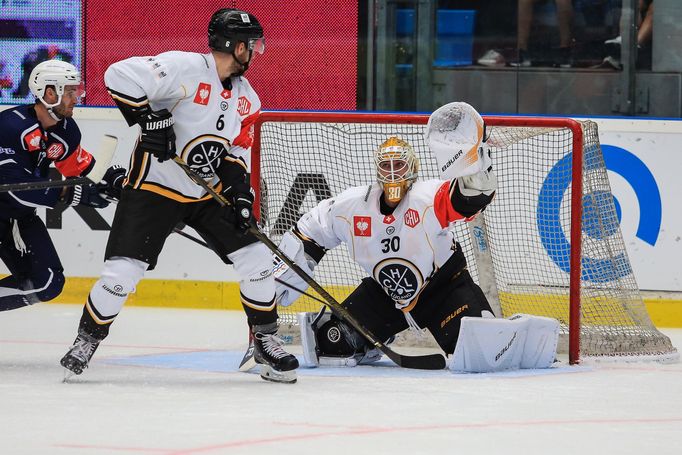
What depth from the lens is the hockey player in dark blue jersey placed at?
4566 mm

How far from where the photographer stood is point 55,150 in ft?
15.3

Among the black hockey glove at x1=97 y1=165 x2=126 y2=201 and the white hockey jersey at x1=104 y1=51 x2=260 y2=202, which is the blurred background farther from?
the white hockey jersey at x1=104 y1=51 x2=260 y2=202

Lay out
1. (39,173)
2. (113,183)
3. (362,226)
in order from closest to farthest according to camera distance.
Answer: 1. (113,183)
2. (362,226)
3. (39,173)

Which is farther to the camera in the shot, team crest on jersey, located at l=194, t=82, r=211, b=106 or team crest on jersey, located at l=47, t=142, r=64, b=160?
team crest on jersey, located at l=47, t=142, r=64, b=160

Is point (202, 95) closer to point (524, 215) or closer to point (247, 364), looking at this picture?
point (247, 364)

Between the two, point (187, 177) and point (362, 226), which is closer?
point (187, 177)

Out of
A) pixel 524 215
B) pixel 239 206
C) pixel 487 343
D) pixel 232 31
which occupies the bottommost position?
pixel 487 343

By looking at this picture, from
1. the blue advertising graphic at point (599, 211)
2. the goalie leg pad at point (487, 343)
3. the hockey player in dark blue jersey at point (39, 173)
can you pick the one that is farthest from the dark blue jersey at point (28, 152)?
the blue advertising graphic at point (599, 211)

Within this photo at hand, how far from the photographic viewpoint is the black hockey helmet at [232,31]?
416 cm

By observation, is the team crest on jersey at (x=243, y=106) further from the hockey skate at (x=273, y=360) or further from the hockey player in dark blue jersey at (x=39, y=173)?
the hockey skate at (x=273, y=360)

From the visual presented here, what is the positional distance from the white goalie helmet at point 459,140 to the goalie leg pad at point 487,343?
521 mm

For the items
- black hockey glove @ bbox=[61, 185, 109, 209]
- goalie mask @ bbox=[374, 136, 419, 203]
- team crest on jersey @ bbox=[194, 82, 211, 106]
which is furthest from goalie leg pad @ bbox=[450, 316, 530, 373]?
black hockey glove @ bbox=[61, 185, 109, 209]

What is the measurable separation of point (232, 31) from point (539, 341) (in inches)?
56.2

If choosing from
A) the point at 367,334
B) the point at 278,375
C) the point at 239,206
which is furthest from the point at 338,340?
the point at 239,206
